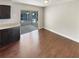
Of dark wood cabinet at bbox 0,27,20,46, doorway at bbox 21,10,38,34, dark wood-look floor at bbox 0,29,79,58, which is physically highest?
doorway at bbox 21,10,38,34

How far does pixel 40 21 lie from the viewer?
1062 cm

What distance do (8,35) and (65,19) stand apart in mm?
3955

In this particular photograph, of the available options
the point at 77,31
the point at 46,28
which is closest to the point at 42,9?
the point at 46,28

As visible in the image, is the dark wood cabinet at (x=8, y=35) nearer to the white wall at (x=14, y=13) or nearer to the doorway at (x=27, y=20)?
the white wall at (x=14, y=13)

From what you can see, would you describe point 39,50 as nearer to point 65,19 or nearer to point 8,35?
point 8,35

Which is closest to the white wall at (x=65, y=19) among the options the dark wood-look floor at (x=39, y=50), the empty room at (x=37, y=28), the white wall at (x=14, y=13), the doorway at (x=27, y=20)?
the empty room at (x=37, y=28)

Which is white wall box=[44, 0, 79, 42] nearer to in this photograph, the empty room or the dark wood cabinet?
the empty room

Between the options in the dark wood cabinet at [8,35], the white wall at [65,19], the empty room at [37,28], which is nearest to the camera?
the empty room at [37,28]

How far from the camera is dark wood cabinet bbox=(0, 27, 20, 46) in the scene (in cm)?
498

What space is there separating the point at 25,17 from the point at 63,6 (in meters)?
2.98

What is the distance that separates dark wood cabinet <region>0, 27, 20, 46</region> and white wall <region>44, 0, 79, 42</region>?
3.30 metres

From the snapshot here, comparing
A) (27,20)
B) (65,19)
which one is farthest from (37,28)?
(65,19)

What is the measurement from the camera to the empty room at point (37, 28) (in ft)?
14.3

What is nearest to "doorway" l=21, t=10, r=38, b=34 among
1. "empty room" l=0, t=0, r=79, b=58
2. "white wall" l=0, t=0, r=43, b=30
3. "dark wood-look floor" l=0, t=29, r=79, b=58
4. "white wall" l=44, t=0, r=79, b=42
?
"empty room" l=0, t=0, r=79, b=58
